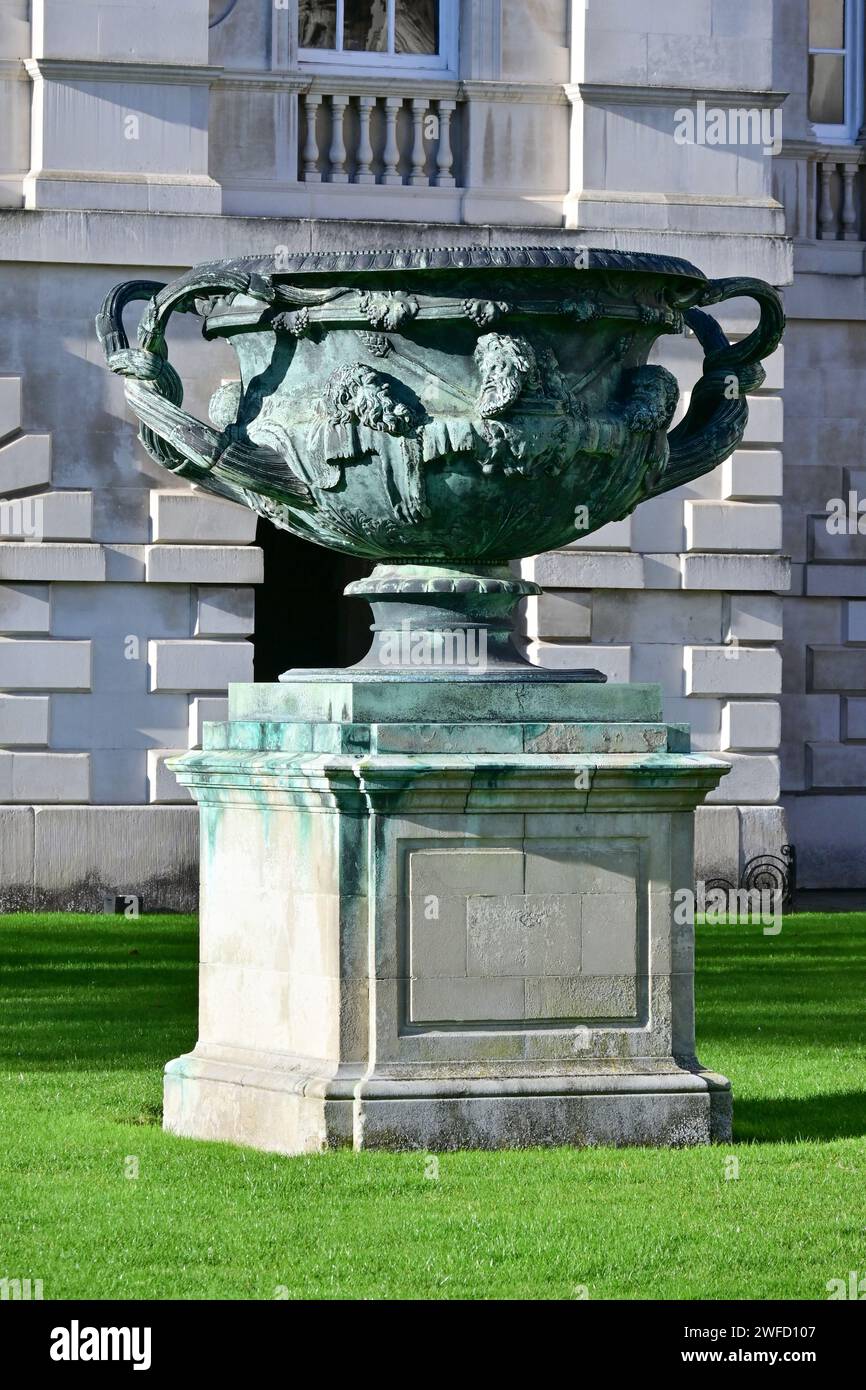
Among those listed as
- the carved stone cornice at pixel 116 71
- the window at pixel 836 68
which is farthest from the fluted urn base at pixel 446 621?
the window at pixel 836 68

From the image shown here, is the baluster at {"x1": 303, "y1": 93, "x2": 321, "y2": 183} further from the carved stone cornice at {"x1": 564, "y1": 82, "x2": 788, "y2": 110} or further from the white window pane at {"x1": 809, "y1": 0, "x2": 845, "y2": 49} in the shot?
the white window pane at {"x1": 809, "y1": 0, "x2": 845, "y2": 49}

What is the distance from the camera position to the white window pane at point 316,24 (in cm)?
1952

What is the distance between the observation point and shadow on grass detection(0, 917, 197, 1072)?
12.0 m

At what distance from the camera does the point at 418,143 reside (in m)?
19.2

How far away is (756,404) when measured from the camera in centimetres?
1989

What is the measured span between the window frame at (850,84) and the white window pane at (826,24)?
0.15ft

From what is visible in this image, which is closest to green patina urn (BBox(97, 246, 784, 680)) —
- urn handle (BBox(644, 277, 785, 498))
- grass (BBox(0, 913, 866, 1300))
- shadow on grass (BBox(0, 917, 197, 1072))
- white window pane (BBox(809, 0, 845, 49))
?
urn handle (BBox(644, 277, 785, 498))

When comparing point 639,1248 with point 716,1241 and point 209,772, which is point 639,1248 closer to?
point 716,1241

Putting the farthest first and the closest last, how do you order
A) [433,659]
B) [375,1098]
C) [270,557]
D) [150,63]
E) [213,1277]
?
[270,557], [150,63], [433,659], [375,1098], [213,1277]

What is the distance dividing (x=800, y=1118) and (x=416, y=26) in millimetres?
11747

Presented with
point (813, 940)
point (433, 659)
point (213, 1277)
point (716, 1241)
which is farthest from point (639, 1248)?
point (813, 940)

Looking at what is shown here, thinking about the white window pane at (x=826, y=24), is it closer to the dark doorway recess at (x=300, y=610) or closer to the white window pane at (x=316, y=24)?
the white window pane at (x=316, y=24)

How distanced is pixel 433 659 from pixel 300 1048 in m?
1.50

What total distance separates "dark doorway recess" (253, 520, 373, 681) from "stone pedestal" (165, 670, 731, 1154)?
1297cm
